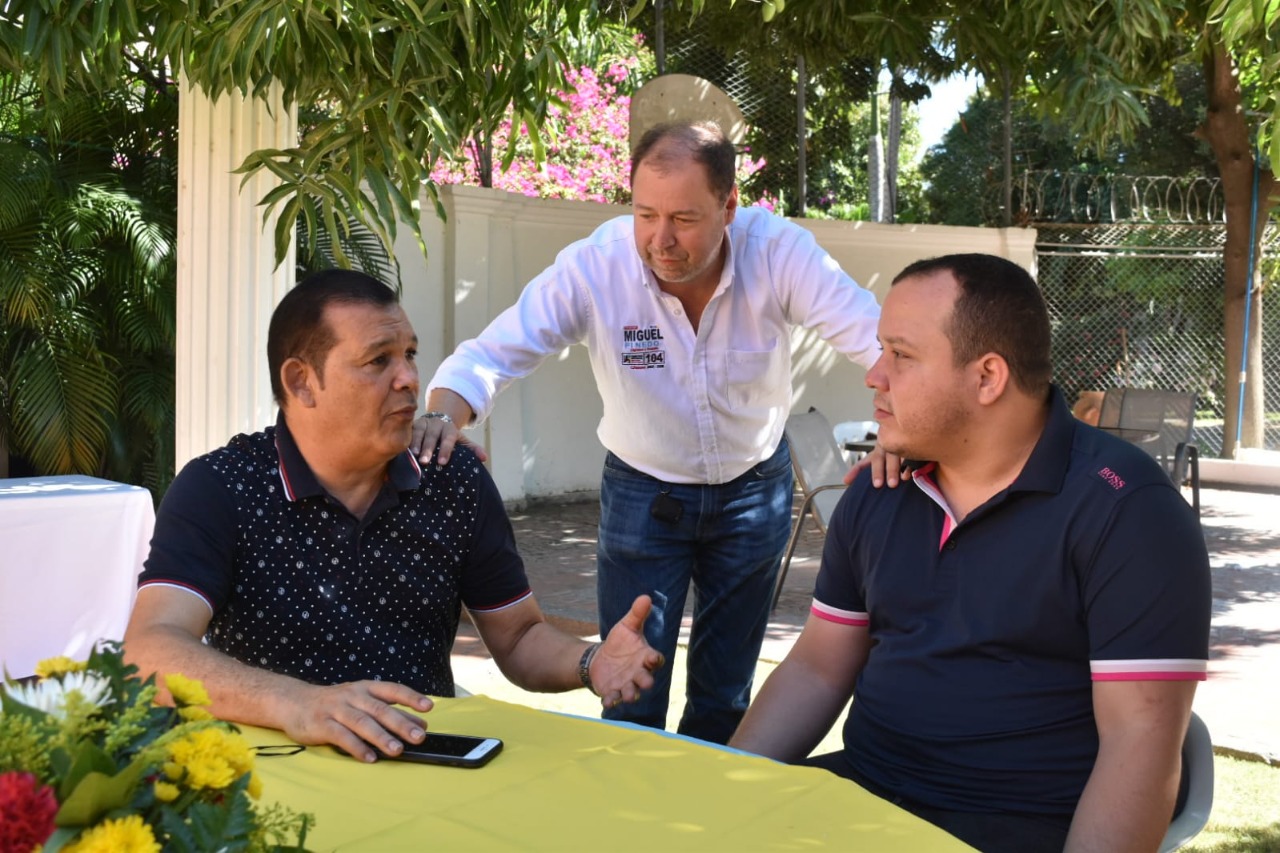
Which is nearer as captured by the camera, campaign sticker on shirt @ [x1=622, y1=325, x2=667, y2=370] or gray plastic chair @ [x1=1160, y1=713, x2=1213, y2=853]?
gray plastic chair @ [x1=1160, y1=713, x2=1213, y2=853]

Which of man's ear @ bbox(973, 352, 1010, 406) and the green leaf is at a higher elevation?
man's ear @ bbox(973, 352, 1010, 406)

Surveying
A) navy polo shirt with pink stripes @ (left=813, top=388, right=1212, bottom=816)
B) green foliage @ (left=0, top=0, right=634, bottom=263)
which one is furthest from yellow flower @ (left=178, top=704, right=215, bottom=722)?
green foliage @ (left=0, top=0, right=634, bottom=263)

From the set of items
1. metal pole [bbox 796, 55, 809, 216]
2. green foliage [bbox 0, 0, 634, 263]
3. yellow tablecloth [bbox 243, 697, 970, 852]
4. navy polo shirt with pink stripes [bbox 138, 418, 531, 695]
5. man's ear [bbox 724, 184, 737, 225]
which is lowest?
yellow tablecloth [bbox 243, 697, 970, 852]

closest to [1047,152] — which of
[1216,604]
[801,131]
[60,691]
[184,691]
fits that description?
[801,131]

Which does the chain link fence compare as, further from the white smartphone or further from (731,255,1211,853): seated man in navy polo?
the white smartphone

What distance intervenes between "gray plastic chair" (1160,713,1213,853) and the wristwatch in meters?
0.98

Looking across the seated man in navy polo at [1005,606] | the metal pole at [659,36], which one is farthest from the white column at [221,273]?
the metal pole at [659,36]

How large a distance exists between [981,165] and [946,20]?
32.9 ft

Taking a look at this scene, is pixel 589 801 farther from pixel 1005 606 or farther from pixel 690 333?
pixel 690 333

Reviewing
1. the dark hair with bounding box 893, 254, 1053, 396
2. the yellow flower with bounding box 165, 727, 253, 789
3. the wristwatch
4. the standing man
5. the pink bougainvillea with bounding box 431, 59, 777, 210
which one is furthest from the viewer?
the pink bougainvillea with bounding box 431, 59, 777, 210

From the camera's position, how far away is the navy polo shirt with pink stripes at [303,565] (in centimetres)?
248

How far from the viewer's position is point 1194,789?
2.22 m

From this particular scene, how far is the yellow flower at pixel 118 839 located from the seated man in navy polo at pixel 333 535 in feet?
4.37

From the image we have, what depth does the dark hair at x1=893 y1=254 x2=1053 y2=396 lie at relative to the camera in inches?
91.4
